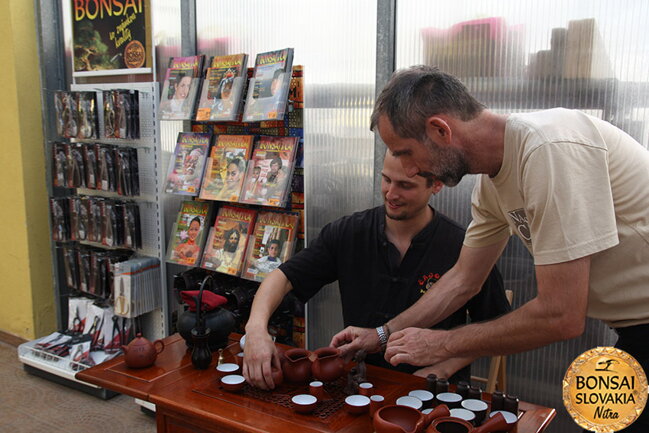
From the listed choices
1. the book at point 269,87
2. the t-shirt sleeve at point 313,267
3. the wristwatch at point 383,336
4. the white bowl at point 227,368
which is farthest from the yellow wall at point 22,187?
the wristwatch at point 383,336

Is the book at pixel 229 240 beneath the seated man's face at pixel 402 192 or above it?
beneath

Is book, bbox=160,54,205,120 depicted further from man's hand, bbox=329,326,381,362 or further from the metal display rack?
man's hand, bbox=329,326,381,362

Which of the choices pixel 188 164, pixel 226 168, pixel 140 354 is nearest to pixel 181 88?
pixel 188 164

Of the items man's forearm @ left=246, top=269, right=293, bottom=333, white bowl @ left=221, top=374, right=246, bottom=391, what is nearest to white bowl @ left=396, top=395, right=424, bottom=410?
white bowl @ left=221, top=374, right=246, bottom=391

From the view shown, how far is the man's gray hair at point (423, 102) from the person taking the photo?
1.33 m

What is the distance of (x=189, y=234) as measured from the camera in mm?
3182

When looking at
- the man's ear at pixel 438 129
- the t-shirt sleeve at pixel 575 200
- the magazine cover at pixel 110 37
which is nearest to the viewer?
the t-shirt sleeve at pixel 575 200

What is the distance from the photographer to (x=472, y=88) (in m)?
2.55

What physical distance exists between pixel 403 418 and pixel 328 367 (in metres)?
0.35

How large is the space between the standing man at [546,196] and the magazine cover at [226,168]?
159cm

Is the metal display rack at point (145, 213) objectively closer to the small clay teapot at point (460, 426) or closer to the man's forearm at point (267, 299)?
the man's forearm at point (267, 299)

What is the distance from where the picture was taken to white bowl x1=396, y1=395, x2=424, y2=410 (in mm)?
1434

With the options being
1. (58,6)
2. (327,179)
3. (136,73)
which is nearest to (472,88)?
Answer: (327,179)

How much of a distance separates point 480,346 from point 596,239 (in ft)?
1.29
